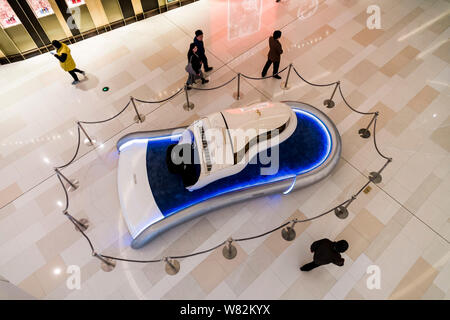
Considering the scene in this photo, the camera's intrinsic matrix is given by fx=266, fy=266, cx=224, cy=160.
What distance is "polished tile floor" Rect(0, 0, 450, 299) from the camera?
468cm

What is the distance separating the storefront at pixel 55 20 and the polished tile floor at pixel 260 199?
30 cm

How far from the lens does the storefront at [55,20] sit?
6.68 metres

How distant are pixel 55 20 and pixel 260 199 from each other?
284 inches

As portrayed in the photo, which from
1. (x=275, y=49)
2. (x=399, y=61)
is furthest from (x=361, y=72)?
(x=275, y=49)

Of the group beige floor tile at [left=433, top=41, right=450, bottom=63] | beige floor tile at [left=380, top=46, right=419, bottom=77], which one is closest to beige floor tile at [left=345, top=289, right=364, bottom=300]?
beige floor tile at [left=380, top=46, right=419, bottom=77]

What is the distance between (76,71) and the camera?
682 cm

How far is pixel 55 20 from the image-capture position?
7180 millimetres

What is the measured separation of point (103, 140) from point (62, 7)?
3984 mm

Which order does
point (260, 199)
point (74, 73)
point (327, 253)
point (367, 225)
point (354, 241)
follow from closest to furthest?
point (327, 253)
point (354, 241)
point (367, 225)
point (260, 199)
point (74, 73)

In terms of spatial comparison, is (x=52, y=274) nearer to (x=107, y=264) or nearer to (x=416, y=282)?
(x=107, y=264)

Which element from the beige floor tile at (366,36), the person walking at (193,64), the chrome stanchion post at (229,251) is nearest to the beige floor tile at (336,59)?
the beige floor tile at (366,36)

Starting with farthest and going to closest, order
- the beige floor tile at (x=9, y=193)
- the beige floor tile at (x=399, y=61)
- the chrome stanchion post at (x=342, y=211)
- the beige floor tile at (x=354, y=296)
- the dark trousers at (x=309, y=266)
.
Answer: the beige floor tile at (x=399, y=61) < the beige floor tile at (x=9, y=193) < the chrome stanchion post at (x=342, y=211) < the beige floor tile at (x=354, y=296) < the dark trousers at (x=309, y=266)

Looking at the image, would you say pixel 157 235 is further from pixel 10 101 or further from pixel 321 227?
pixel 10 101

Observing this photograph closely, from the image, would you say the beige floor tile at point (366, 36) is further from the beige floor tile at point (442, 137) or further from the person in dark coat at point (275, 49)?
the beige floor tile at point (442, 137)
